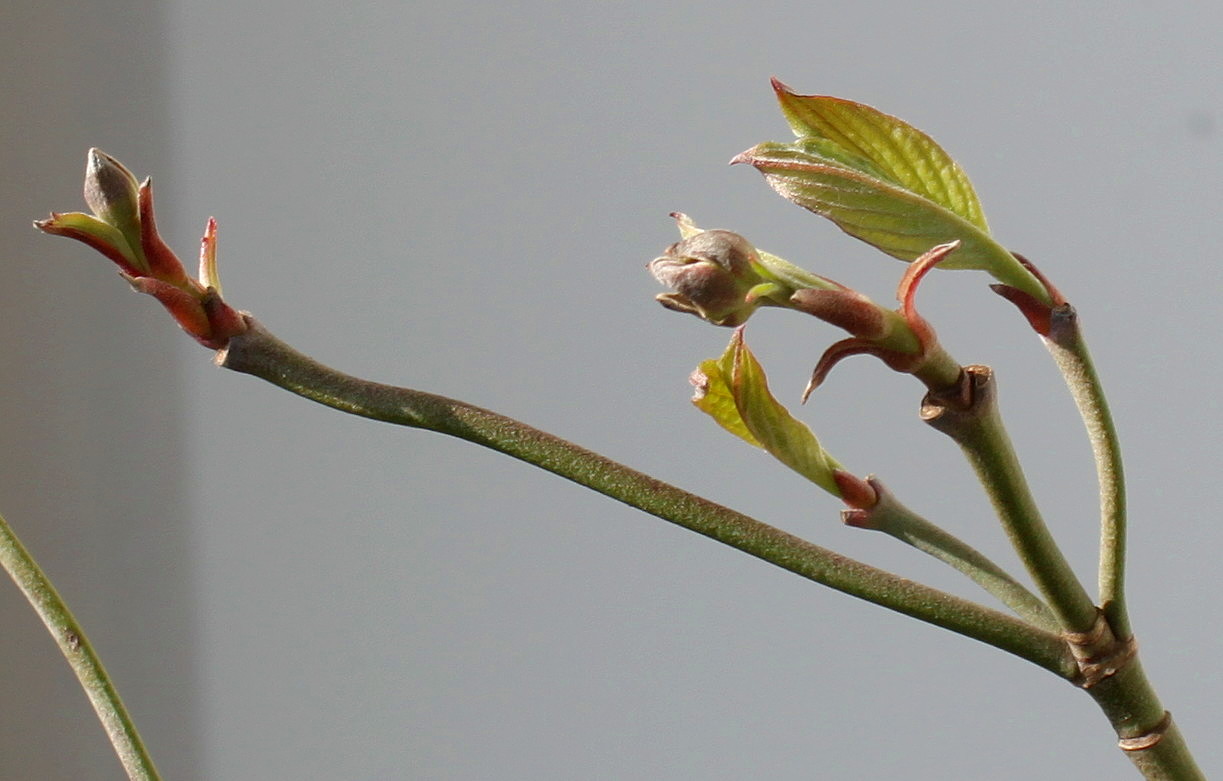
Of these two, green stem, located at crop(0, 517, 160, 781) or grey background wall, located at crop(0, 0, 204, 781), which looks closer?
green stem, located at crop(0, 517, 160, 781)

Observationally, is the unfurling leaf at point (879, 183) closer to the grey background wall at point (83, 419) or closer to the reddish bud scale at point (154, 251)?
the reddish bud scale at point (154, 251)

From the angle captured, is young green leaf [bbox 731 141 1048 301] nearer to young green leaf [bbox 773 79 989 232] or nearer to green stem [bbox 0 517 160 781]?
young green leaf [bbox 773 79 989 232]

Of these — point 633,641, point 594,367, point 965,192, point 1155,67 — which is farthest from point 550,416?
point 965,192

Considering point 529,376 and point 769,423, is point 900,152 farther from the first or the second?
point 529,376

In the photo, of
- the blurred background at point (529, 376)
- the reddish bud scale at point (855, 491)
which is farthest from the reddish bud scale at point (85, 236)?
the blurred background at point (529, 376)

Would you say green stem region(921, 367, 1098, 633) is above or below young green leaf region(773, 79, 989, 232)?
below

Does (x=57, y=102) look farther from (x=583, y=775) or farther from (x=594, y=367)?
(x=583, y=775)

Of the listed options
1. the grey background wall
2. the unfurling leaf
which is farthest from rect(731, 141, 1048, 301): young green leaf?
the grey background wall
